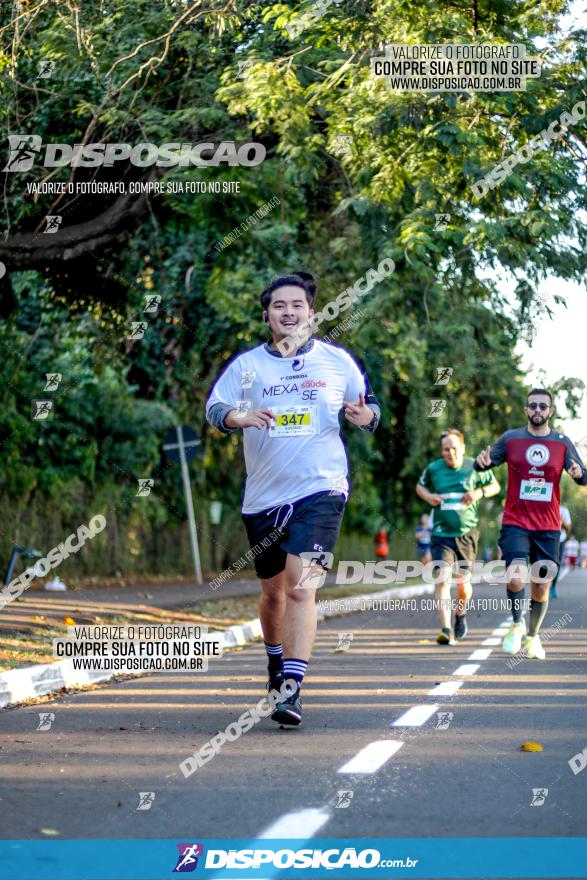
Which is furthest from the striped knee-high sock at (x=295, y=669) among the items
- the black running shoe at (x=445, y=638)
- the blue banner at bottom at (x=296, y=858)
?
the black running shoe at (x=445, y=638)

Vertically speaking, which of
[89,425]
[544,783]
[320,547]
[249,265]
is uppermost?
[249,265]

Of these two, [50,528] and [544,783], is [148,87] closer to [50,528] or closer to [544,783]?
Answer: [50,528]

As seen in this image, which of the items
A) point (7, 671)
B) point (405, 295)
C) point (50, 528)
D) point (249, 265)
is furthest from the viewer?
point (50, 528)

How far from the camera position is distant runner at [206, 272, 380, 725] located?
7730mm

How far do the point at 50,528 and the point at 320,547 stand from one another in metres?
14.5

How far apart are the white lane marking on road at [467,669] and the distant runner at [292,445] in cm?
302

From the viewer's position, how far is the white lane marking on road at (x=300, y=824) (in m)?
5.05

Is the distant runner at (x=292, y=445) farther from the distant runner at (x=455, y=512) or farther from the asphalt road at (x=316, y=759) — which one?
the distant runner at (x=455, y=512)

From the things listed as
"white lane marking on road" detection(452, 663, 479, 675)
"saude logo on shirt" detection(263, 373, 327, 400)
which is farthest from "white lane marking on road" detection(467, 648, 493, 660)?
"saude logo on shirt" detection(263, 373, 327, 400)

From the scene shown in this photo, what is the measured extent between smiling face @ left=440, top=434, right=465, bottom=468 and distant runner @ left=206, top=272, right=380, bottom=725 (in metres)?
5.90

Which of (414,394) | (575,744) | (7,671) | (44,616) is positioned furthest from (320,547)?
(414,394)

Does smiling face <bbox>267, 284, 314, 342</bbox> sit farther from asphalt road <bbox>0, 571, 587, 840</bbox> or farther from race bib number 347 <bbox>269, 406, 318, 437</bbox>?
asphalt road <bbox>0, 571, 587, 840</bbox>

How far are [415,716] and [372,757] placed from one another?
5.11 ft

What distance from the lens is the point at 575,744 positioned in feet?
23.7
